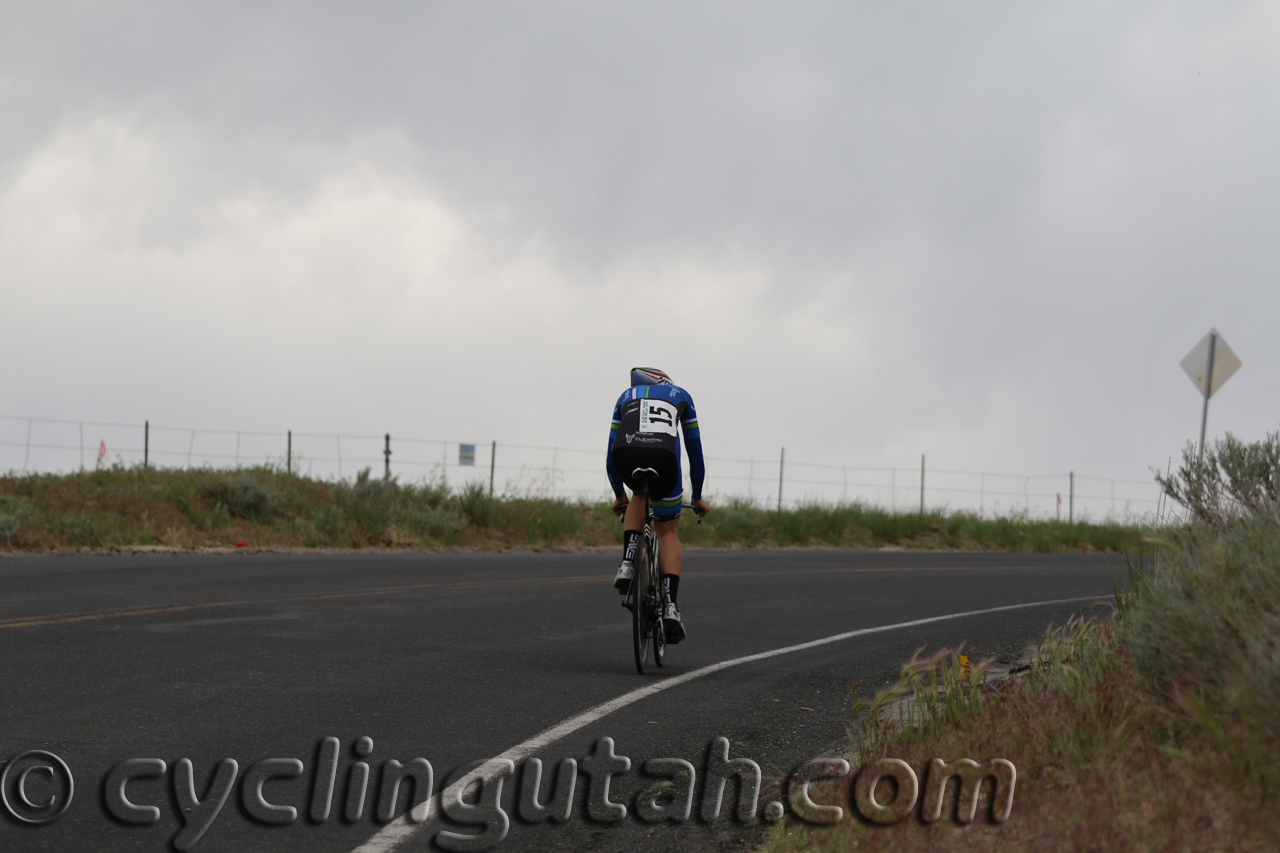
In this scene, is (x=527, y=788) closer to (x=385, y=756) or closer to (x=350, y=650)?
(x=385, y=756)

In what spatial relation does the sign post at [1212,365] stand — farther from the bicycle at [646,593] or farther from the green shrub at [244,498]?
the green shrub at [244,498]

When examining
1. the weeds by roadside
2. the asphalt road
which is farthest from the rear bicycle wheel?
the weeds by roadside

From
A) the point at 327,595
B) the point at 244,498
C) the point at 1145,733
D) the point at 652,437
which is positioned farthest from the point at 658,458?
the point at 244,498

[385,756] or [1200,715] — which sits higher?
[1200,715]

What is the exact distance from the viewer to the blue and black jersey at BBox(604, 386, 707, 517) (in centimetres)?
838

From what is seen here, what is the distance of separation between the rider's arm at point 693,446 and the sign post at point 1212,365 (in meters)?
13.8

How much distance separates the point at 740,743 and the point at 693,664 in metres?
2.70

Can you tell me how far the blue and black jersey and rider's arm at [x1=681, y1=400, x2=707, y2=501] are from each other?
1cm

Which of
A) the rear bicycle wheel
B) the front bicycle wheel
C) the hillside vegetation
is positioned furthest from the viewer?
the hillside vegetation

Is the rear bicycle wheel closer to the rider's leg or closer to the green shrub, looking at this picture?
the rider's leg

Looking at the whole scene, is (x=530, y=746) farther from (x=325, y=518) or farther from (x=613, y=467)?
(x=325, y=518)

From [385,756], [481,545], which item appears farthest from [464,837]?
[481,545]

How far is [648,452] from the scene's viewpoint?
836 cm

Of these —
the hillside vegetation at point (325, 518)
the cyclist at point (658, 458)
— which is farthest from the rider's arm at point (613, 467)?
the hillside vegetation at point (325, 518)
